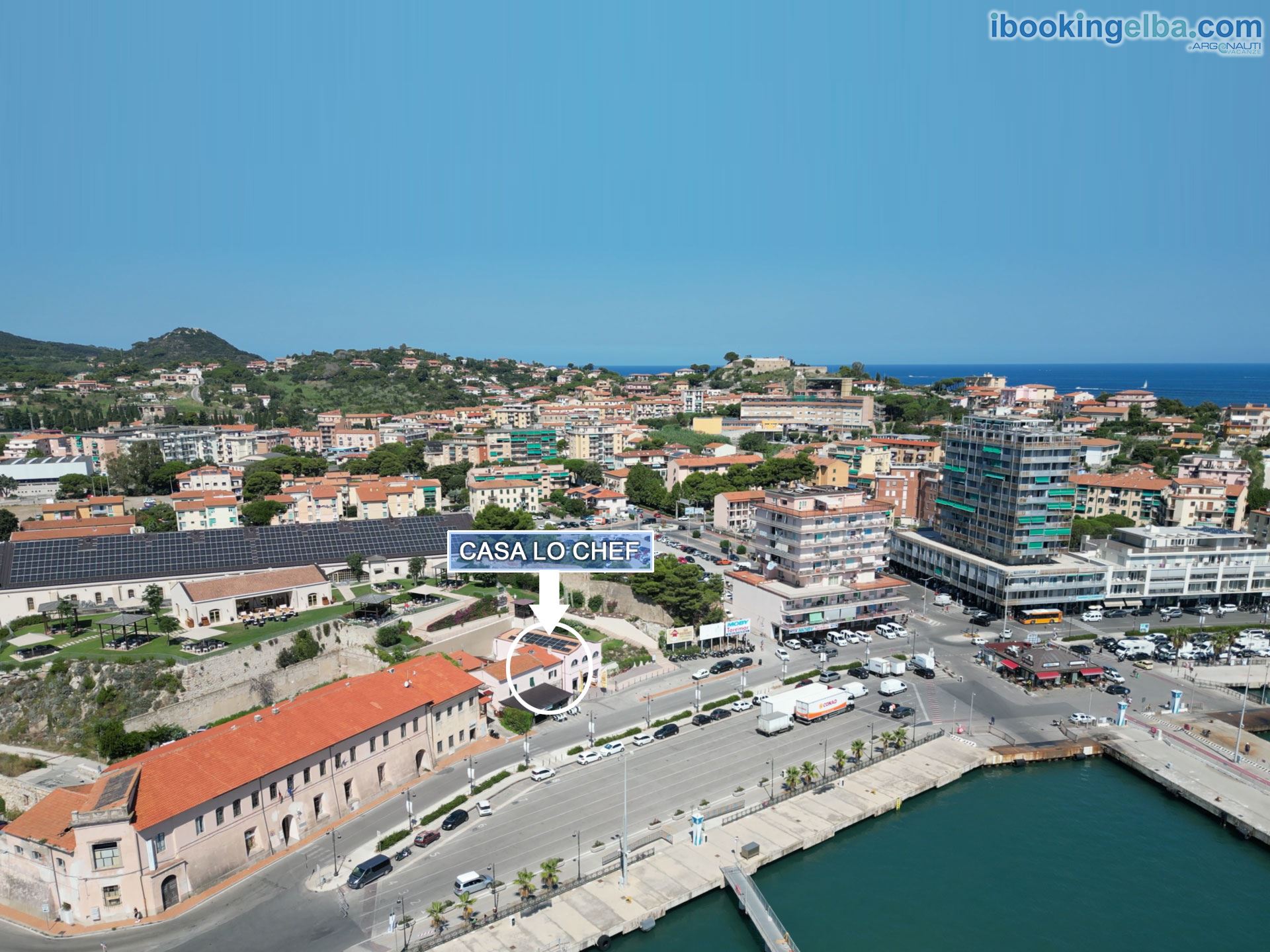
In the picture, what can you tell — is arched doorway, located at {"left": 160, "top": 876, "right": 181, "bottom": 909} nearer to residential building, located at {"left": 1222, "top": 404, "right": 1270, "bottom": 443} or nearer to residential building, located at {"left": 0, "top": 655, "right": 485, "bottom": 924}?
residential building, located at {"left": 0, "top": 655, "right": 485, "bottom": 924}

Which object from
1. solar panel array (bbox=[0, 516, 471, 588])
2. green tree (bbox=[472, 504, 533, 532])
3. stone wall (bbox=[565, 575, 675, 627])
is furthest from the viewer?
green tree (bbox=[472, 504, 533, 532])

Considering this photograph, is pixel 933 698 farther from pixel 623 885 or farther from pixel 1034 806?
pixel 623 885

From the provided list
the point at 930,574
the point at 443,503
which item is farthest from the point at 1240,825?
the point at 443,503

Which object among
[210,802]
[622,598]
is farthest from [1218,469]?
[210,802]

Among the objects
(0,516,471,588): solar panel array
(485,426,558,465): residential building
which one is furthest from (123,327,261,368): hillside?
(0,516,471,588): solar panel array

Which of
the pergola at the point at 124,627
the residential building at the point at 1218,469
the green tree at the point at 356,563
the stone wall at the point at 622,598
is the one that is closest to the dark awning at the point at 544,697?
the stone wall at the point at 622,598

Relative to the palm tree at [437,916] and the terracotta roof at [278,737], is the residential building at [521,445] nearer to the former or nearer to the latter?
the terracotta roof at [278,737]
